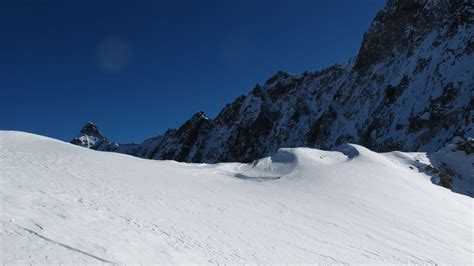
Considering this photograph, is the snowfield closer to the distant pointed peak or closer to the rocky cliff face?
the rocky cliff face

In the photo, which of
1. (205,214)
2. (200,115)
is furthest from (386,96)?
(200,115)

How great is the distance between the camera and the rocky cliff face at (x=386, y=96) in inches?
1679

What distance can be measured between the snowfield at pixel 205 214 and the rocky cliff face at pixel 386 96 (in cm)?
2526

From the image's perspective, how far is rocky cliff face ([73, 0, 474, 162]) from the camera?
42656 mm

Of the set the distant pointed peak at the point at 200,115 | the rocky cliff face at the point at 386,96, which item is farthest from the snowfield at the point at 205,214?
the distant pointed peak at the point at 200,115

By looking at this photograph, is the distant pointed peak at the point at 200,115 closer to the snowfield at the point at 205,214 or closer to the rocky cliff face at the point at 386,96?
the rocky cliff face at the point at 386,96

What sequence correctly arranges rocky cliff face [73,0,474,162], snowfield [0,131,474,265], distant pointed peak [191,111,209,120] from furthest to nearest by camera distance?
distant pointed peak [191,111,209,120] < rocky cliff face [73,0,474,162] < snowfield [0,131,474,265]

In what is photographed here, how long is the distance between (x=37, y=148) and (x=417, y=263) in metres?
11.5

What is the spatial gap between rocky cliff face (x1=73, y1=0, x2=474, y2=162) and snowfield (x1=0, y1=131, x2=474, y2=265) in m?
25.3

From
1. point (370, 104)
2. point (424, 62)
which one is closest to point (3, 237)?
point (424, 62)

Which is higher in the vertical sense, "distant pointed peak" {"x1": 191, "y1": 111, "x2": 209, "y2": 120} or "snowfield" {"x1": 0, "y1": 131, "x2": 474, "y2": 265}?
"distant pointed peak" {"x1": 191, "y1": 111, "x2": 209, "y2": 120}

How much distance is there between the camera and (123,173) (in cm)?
1245

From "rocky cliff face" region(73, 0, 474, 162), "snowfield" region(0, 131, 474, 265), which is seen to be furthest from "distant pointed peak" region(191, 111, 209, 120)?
"snowfield" region(0, 131, 474, 265)

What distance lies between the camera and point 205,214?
382 inches
